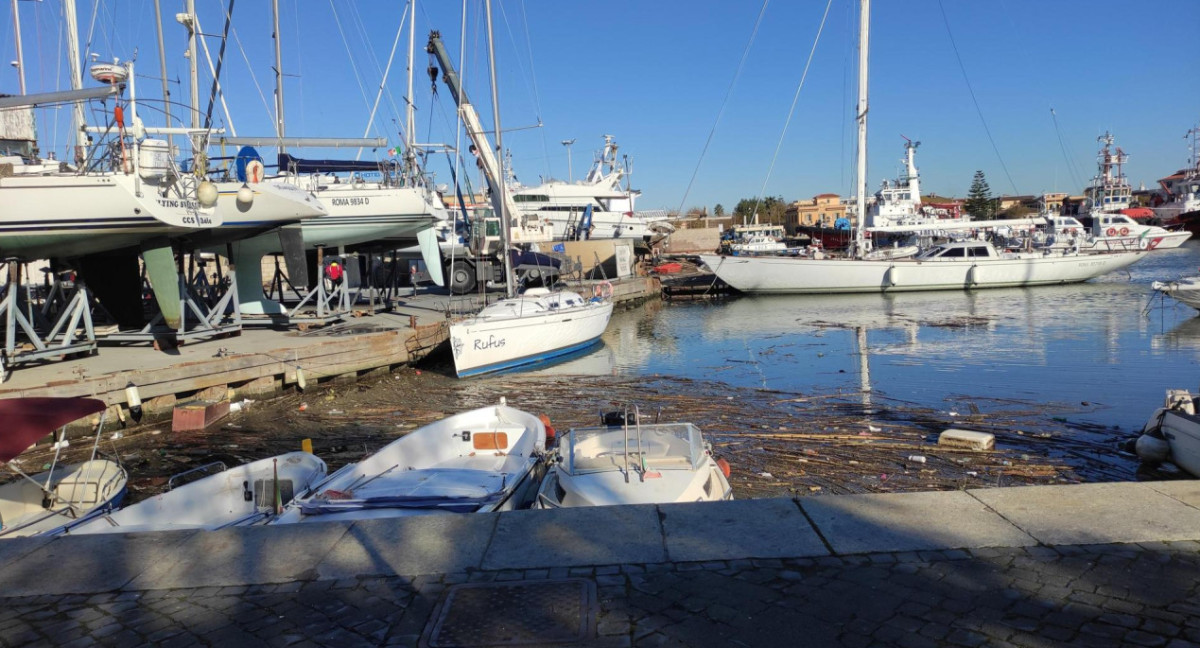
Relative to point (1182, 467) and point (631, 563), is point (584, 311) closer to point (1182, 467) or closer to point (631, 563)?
point (1182, 467)

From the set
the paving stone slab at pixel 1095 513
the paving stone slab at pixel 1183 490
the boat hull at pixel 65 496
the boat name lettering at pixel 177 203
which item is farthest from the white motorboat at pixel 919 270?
the paving stone slab at pixel 1095 513

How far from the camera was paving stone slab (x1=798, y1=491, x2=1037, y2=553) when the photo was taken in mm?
4402

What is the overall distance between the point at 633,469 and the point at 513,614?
3.76 meters

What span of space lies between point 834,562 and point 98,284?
61.6ft

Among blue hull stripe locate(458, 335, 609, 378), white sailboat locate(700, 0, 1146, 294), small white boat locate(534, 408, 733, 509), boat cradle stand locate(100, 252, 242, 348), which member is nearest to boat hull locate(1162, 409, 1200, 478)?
small white boat locate(534, 408, 733, 509)

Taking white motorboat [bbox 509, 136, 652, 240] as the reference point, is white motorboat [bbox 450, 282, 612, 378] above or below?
below

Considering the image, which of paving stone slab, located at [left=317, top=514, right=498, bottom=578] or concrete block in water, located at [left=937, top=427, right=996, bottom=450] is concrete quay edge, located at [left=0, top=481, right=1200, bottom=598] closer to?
paving stone slab, located at [left=317, top=514, right=498, bottom=578]

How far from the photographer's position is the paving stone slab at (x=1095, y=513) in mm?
4410

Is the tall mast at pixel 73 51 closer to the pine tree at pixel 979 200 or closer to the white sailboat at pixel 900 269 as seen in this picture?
the white sailboat at pixel 900 269

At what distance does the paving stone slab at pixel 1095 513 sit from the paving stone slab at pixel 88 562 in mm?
5115

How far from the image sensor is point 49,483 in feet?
26.3

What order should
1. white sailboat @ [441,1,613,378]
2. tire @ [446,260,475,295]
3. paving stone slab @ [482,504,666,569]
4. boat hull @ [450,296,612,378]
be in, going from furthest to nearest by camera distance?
1. tire @ [446,260,475,295]
2. white sailboat @ [441,1,613,378]
3. boat hull @ [450,296,612,378]
4. paving stone slab @ [482,504,666,569]

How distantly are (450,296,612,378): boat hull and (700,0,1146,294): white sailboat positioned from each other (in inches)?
771

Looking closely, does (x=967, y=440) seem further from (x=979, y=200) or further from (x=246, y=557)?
(x=979, y=200)
